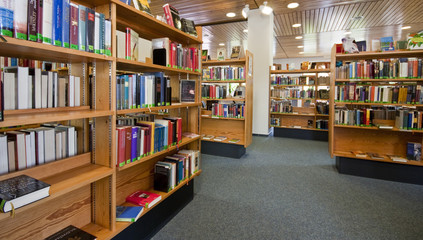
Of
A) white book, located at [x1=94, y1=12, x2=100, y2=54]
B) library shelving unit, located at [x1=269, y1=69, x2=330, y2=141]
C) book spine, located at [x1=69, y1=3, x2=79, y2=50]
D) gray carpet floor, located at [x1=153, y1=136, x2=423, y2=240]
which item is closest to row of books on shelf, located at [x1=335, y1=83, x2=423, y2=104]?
gray carpet floor, located at [x1=153, y1=136, x2=423, y2=240]

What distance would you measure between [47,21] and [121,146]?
85cm

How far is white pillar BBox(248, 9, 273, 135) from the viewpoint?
620 centimetres

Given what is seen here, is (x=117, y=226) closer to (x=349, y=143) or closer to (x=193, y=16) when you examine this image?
(x=349, y=143)

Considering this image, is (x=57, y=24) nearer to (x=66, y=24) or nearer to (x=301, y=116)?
(x=66, y=24)

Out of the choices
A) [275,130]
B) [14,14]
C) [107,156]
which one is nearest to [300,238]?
[107,156]

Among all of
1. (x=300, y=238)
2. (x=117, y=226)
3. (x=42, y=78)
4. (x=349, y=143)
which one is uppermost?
(x=42, y=78)

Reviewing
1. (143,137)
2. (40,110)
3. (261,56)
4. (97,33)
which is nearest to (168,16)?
(97,33)

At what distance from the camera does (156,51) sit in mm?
2100

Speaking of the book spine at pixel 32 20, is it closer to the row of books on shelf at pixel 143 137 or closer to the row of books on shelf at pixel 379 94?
the row of books on shelf at pixel 143 137

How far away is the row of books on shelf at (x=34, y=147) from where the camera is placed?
1.20 metres

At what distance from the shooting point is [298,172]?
3674 millimetres

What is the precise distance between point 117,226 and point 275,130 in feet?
18.8

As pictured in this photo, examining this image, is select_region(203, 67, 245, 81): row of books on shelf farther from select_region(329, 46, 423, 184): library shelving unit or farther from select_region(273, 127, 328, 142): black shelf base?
select_region(273, 127, 328, 142): black shelf base

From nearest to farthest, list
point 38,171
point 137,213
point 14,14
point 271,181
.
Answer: point 14,14 → point 38,171 → point 137,213 → point 271,181
